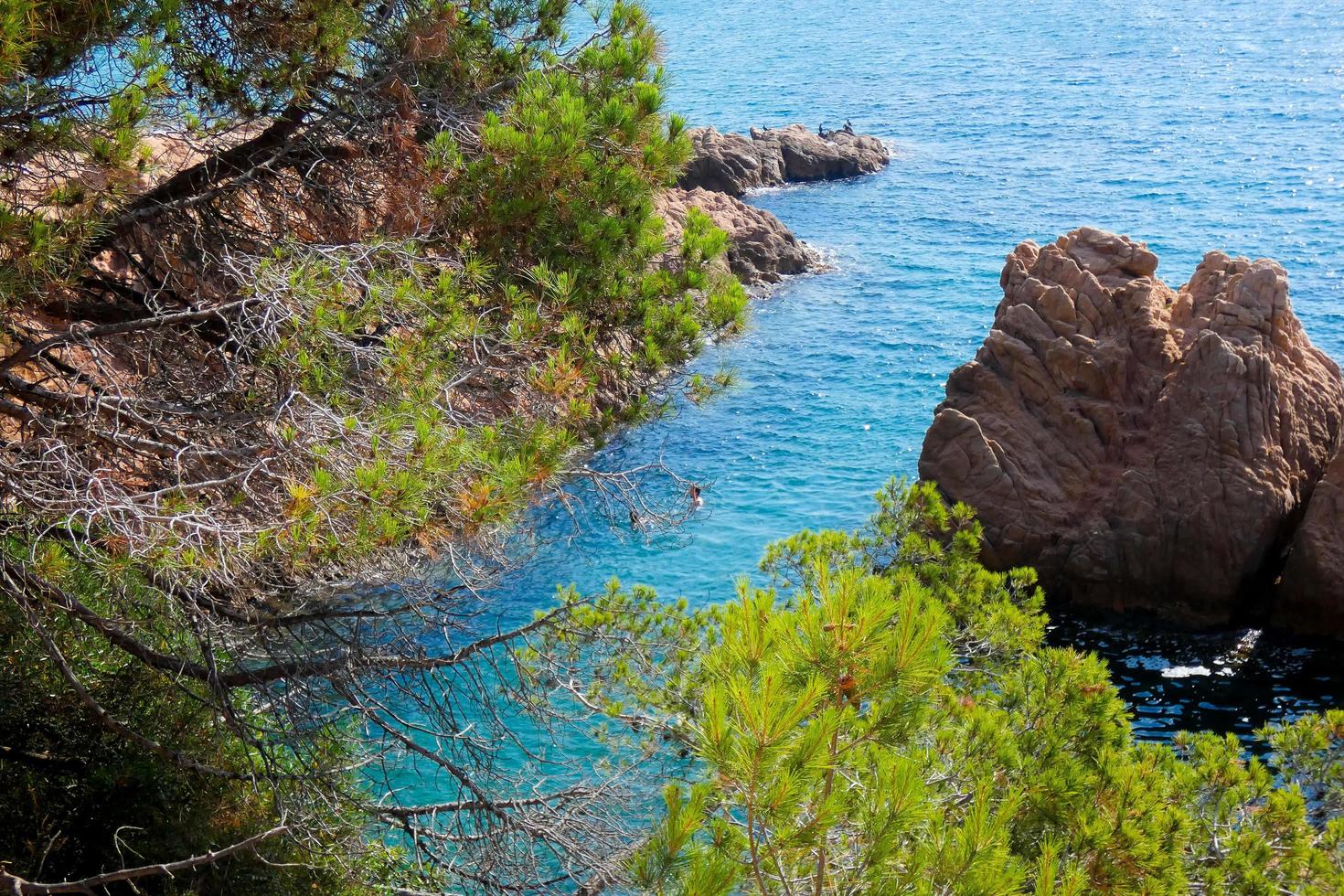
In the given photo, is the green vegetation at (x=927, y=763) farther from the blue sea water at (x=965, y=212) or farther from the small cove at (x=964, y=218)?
the blue sea water at (x=965, y=212)

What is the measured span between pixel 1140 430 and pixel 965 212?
20.2m

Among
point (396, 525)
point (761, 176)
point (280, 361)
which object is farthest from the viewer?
point (761, 176)

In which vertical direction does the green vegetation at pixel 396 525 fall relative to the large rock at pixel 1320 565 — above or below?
above

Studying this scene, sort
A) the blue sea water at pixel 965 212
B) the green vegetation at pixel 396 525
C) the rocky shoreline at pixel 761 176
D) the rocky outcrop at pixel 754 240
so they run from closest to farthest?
the green vegetation at pixel 396 525
the blue sea water at pixel 965 212
the rocky outcrop at pixel 754 240
the rocky shoreline at pixel 761 176

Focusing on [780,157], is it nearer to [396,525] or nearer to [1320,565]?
[1320,565]

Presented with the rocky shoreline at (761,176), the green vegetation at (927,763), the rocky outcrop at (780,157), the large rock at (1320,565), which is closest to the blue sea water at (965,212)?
the large rock at (1320,565)

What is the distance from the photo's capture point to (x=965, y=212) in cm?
3528

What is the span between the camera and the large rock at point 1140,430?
51.4 feet

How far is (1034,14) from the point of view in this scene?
6247 centimetres

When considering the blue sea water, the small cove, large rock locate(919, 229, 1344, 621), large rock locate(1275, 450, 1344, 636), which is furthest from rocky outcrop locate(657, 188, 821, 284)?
large rock locate(1275, 450, 1344, 636)

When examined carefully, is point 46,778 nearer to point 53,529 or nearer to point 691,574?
point 53,529

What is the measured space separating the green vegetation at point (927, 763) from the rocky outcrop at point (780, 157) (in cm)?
2818

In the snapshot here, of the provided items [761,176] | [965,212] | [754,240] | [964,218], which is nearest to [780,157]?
[761,176]

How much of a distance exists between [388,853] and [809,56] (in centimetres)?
5565
